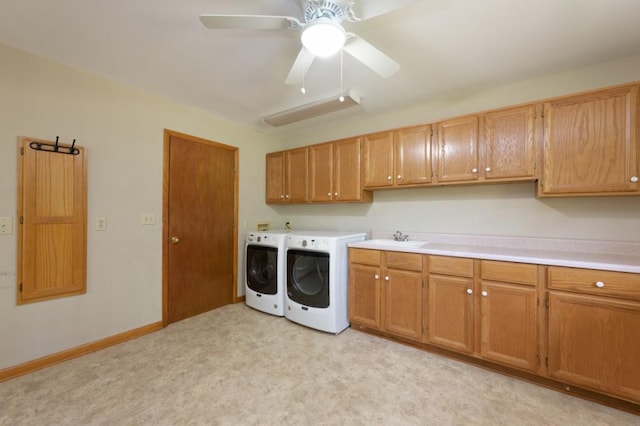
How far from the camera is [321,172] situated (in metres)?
3.34

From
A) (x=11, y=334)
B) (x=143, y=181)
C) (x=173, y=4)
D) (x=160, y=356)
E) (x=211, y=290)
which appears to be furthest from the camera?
(x=211, y=290)

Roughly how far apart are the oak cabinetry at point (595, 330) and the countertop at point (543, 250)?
58mm

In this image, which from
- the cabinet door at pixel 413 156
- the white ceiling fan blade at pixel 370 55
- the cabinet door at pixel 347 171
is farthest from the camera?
the cabinet door at pixel 347 171

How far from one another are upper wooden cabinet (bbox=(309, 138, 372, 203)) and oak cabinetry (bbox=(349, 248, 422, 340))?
0.72 meters

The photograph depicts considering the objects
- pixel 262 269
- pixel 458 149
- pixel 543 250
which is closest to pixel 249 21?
pixel 458 149

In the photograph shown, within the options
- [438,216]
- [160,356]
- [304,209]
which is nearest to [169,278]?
[160,356]

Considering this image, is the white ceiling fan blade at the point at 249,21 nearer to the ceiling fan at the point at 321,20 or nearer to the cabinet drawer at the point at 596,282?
the ceiling fan at the point at 321,20

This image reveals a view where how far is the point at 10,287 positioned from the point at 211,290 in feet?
5.51

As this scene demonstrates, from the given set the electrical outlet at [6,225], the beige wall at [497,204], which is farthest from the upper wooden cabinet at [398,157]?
the electrical outlet at [6,225]

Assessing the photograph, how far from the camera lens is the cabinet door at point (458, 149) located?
A: 7.72 ft

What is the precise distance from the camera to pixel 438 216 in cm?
282

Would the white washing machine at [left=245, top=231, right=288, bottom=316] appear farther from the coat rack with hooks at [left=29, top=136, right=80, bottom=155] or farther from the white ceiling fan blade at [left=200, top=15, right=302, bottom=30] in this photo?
the white ceiling fan blade at [left=200, top=15, right=302, bottom=30]

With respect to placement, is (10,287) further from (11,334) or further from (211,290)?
(211,290)

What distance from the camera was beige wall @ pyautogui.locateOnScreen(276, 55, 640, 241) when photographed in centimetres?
207
